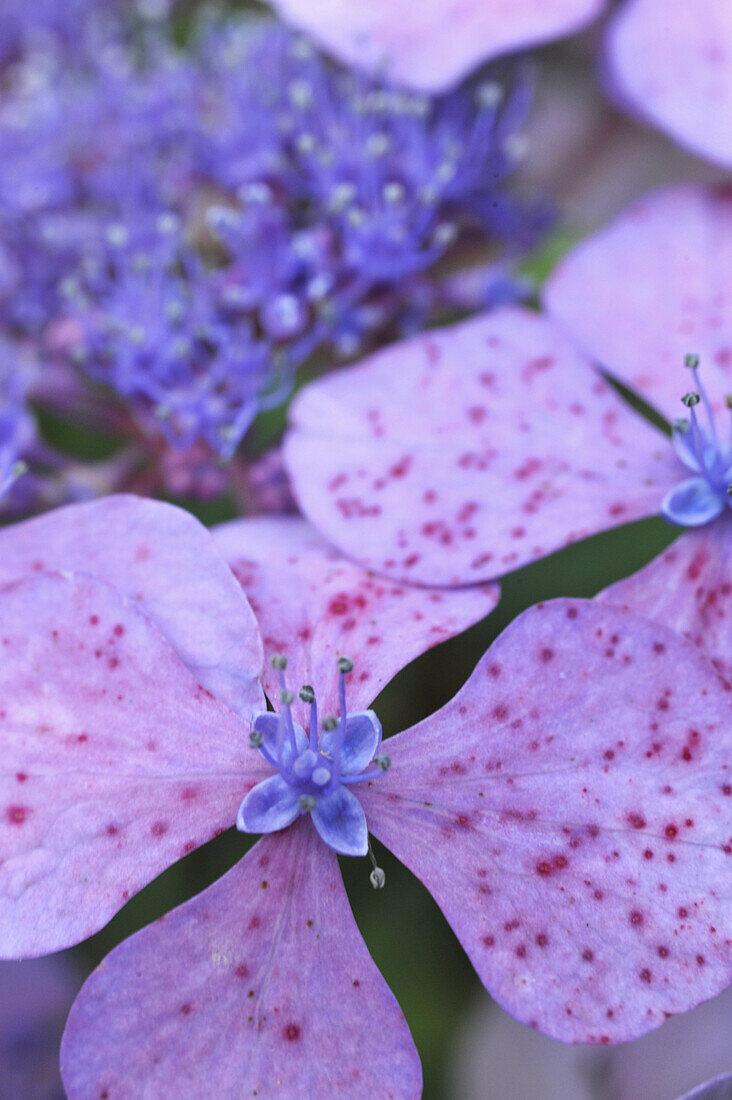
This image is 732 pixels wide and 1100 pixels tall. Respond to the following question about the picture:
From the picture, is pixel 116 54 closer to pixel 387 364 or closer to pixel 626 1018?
pixel 387 364

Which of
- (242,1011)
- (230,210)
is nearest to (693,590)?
(242,1011)

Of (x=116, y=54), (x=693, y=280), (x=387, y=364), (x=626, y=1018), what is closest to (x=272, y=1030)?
(x=626, y=1018)

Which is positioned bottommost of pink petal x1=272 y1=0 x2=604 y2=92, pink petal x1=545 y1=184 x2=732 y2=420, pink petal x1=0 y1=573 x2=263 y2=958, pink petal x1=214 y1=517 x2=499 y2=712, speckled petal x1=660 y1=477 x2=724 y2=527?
pink petal x1=0 y1=573 x2=263 y2=958

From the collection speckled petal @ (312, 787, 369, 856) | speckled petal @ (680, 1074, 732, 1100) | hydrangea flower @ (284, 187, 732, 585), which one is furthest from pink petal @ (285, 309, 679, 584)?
speckled petal @ (680, 1074, 732, 1100)

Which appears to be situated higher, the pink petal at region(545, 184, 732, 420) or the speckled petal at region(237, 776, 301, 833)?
the pink petal at region(545, 184, 732, 420)

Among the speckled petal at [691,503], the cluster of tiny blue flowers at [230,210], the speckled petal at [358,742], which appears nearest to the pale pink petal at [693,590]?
the speckled petal at [691,503]

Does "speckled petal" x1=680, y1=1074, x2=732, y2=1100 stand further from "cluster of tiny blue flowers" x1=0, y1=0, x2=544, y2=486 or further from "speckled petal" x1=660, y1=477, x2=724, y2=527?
"cluster of tiny blue flowers" x1=0, y1=0, x2=544, y2=486

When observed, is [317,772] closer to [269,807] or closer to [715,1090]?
[269,807]

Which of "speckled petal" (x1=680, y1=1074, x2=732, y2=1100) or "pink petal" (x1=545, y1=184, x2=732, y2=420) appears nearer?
"speckled petal" (x1=680, y1=1074, x2=732, y2=1100)
